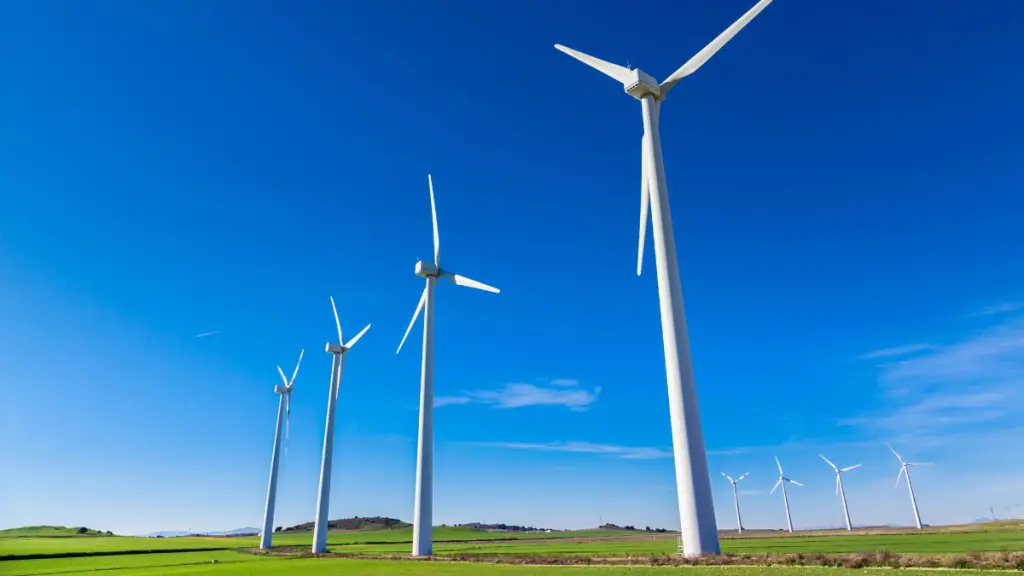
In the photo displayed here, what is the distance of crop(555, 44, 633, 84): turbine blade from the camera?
50200 millimetres

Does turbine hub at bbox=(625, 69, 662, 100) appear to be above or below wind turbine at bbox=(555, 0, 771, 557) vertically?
above

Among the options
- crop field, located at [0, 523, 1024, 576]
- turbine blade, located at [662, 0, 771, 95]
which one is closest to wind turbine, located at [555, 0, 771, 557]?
turbine blade, located at [662, 0, 771, 95]

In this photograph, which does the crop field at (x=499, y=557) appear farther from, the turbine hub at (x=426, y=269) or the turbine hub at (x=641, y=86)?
the turbine hub at (x=426, y=269)

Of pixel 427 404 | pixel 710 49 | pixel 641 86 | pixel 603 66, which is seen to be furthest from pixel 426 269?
pixel 710 49

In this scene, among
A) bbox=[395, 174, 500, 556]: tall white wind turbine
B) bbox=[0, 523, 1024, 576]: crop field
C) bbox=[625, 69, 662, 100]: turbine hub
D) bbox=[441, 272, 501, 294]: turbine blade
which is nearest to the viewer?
bbox=[0, 523, 1024, 576]: crop field

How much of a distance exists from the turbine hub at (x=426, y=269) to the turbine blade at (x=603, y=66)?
39735 millimetres

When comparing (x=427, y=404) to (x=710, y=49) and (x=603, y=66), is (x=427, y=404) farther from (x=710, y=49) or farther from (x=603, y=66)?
(x=710, y=49)

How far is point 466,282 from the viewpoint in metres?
82.4

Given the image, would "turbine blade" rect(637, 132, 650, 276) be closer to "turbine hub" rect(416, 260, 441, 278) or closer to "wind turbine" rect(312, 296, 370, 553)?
"turbine hub" rect(416, 260, 441, 278)

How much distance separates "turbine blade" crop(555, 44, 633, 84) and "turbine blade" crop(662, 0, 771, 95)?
3.53 metres

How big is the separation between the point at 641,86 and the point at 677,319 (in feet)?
71.5

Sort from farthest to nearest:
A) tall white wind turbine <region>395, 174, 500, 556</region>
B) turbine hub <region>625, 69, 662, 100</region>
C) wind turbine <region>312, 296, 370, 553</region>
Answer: wind turbine <region>312, 296, 370, 553</region> → tall white wind turbine <region>395, 174, 500, 556</region> → turbine hub <region>625, 69, 662, 100</region>

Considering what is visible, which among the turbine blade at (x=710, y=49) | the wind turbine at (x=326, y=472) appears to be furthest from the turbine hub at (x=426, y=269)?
the turbine blade at (x=710, y=49)

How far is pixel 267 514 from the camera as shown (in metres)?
120
